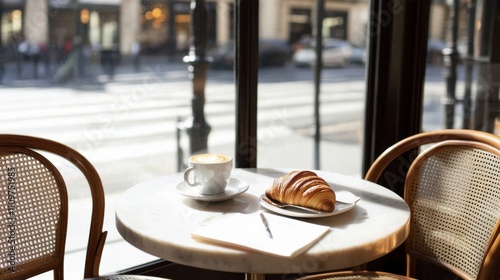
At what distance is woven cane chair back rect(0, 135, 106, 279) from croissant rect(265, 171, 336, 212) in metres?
0.47

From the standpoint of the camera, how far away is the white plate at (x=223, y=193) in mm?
1158

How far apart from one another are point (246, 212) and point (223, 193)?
0.10m

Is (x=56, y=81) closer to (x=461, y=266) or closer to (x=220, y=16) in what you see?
(x=220, y=16)

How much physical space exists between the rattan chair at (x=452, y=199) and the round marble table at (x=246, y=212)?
213 millimetres

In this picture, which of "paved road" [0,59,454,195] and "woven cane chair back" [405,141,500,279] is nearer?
"woven cane chair back" [405,141,500,279]

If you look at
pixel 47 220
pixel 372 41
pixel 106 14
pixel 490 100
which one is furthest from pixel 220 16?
pixel 490 100

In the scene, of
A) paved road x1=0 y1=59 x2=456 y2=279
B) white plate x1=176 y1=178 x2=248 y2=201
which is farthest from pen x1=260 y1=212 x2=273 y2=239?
paved road x1=0 y1=59 x2=456 y2=279

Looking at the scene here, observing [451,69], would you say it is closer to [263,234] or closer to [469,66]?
[469,66]

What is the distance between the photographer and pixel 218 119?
213 centimetres

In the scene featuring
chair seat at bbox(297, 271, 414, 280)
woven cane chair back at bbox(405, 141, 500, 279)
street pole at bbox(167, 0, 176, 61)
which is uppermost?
street pole at bbox(167, 0, 176, 61)

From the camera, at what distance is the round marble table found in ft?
3.01

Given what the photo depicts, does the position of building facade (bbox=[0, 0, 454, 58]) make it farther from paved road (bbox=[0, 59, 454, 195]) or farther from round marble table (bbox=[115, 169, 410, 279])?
round marble table (bbox=[115, 169, 410, 279])

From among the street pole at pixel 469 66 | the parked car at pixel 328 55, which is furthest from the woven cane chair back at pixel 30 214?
the parked car at pixel 328 55

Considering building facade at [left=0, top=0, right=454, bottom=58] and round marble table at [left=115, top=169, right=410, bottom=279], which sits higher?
building facade at [left=0, top=0, right=454, bottom=58]
